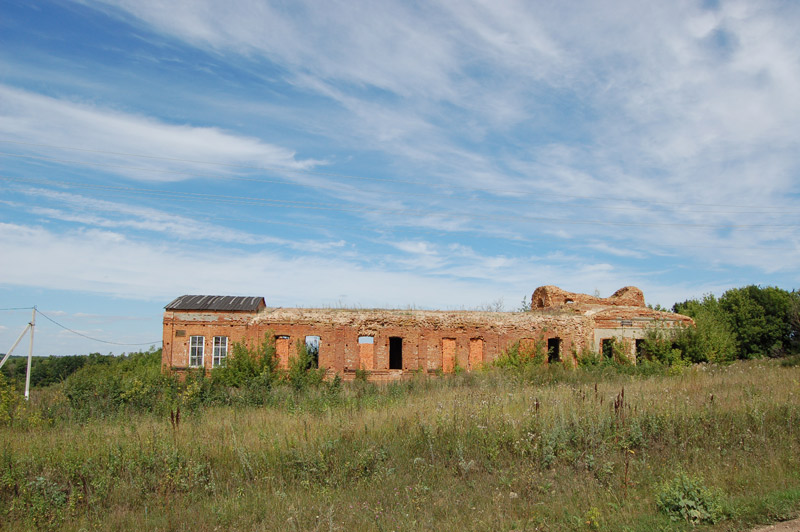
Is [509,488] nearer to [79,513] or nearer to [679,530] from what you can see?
[679,530]

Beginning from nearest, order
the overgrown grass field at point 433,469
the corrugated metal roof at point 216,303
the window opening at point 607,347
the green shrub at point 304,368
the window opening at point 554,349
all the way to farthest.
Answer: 1. the overgrown grass field at point 433,469
2. the green shrub at point 304,368
3. the corrugated metal roof at point 216,303
4. the window opening at point 554,349
5. the window opening at point 607,347

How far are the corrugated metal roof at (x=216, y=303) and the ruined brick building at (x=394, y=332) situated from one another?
0.04 metres

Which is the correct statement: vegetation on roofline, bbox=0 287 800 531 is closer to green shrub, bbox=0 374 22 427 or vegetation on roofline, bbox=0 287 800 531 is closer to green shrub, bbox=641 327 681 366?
green shrub, bbox=0 374 22 427

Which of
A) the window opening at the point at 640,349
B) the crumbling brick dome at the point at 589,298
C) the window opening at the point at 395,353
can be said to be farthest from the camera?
the crumbling brick dome at the point at 589,298

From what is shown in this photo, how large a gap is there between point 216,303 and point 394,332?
8.56 m

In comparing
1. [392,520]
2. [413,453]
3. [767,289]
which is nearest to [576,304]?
[413,453]

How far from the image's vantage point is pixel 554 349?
2652 cm

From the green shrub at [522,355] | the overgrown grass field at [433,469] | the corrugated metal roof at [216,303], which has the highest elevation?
the corrugated metal roof at [216,303]

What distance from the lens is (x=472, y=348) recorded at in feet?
83.7

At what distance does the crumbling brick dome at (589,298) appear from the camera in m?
29.0

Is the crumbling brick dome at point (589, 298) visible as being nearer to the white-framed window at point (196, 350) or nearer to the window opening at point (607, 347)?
the window opening at point (607, 347)

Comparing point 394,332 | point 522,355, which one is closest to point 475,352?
point 522,355

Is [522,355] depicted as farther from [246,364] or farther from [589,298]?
[246,364]

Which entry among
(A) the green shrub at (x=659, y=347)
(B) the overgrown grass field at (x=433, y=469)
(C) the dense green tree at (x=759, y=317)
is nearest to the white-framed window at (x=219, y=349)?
(B) the overgrown grass field at (x=433, y=469)
